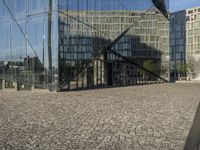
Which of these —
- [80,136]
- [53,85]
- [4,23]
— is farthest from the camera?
[4,23]

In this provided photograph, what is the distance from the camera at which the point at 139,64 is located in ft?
198

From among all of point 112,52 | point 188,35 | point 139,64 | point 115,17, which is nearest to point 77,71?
point 115,17

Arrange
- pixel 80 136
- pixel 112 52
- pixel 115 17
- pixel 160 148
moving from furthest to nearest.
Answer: pixel 112 52 < pixel 115 17 < pixel 80 136 < pixel 160 148

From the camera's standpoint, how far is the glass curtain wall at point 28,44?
33656mm

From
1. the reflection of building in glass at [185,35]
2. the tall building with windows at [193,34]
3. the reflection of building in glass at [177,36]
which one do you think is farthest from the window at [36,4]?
the reflection of building in glass at [177,36]

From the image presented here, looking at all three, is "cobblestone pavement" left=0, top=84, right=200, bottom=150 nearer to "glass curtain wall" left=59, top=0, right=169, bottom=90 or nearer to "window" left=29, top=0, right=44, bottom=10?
"glass curtain wall" left=59, top=0, right=169, bottom=90

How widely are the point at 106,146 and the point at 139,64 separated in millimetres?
51755

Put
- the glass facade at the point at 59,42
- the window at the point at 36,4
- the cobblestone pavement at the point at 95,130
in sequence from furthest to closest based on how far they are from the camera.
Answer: the window at the point at 36,4 → the glass facade at the point at 59,42 → the cobblestone pavement at the point at 95,130

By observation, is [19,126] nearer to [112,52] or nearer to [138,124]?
[138,124]

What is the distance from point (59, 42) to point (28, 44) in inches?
132

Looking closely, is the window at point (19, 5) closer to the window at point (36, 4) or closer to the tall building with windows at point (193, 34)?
the window at point (36, 4)

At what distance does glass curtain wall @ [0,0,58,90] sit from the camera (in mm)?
33656

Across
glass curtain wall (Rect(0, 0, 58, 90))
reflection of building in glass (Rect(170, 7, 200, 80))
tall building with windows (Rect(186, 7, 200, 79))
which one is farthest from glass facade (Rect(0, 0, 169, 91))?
reflection of building in glass (Rect(170, 7, 200, 80))

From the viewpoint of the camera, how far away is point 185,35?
134750mm
